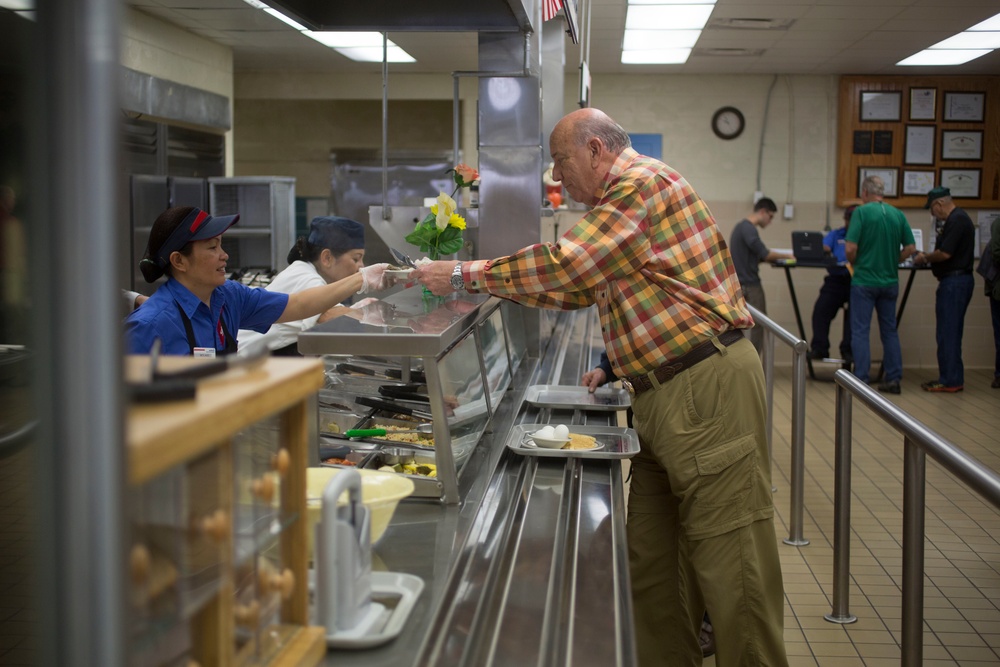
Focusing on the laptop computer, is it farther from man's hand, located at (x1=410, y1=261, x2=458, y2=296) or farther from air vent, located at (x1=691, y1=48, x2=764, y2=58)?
man's hand, located at (x1=410, y1=261, x2=458, y2=296)

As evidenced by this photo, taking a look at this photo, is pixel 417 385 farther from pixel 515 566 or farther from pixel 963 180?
pixel 963 180

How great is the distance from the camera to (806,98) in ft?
33.3

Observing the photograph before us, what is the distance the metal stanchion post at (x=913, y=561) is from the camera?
250 centimetres

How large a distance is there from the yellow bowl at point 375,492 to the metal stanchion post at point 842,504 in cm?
233

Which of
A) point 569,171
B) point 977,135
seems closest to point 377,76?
point 977,135

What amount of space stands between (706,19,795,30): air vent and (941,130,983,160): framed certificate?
317cm

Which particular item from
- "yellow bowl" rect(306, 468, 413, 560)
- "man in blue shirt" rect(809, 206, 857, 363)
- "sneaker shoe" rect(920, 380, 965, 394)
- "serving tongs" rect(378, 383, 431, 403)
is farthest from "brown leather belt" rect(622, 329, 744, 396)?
"man in blue shirt" rect(809, 206, 857, 363)

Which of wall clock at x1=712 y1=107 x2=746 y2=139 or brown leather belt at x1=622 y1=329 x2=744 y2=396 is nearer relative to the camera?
brown leather belt at x1=622 y1=329 x2=744 y2=396

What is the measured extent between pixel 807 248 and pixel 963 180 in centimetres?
221

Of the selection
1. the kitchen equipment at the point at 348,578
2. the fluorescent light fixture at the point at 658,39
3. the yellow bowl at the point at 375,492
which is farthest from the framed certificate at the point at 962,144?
the kitchen equipment at the point at 348,578

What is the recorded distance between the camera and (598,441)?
2.77 metres

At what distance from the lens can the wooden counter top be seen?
0.82 metres

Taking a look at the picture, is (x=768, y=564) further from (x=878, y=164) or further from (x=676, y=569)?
(x=878, y=164)

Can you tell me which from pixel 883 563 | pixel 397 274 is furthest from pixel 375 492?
pixel 883 563
